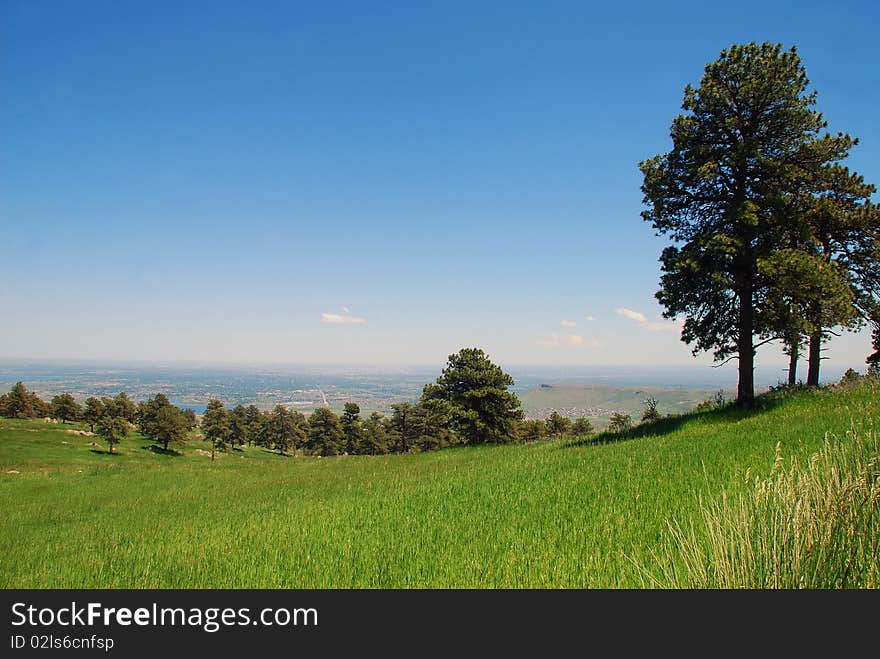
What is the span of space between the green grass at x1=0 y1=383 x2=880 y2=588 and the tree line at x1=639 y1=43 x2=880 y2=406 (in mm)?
3497

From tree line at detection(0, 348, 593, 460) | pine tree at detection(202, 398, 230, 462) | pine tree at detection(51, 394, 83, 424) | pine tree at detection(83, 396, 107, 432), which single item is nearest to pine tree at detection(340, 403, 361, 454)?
tree line at detection(0, 348, 593, 460)

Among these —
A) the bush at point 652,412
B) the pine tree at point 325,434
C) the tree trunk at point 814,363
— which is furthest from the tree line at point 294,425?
the tree trunk at point 814,363

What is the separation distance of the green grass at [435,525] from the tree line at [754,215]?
3.50 meters

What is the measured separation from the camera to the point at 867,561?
221 cm

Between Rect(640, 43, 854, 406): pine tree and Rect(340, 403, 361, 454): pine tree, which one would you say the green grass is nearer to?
Rect(640, 43, 854, 406): pine tree

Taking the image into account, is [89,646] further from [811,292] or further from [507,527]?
[811,292]

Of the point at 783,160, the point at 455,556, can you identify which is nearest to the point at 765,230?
the point at 783,160

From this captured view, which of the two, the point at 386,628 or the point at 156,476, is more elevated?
the point at 386,628

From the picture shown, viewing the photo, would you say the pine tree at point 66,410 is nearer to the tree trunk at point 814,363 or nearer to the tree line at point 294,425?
the tree line at point 294,425

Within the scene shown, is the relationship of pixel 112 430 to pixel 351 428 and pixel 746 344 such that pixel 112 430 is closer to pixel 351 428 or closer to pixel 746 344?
pixel 351 428

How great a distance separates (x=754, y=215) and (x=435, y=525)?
1670cm

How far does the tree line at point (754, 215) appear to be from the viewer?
54.1ft

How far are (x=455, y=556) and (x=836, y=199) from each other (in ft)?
81.4

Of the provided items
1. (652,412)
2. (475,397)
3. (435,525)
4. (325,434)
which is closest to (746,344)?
(435,525)
